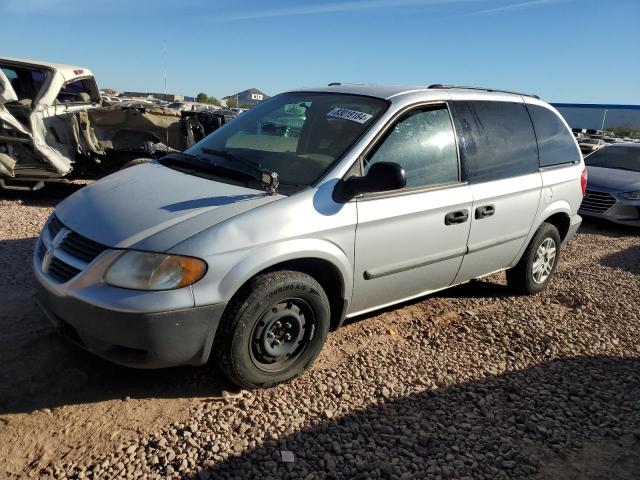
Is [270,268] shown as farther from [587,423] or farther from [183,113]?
[183,113]

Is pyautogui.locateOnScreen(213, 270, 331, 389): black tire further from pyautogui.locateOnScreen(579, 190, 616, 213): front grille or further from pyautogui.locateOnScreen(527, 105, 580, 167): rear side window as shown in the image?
pyautogui.locateOnScreen(579, 190, 616, 213): front grille

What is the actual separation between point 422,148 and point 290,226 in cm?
135

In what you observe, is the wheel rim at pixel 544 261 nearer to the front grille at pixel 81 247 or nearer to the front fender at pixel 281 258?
the front fender at pixel 281 258

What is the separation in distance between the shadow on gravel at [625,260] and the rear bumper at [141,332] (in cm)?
589

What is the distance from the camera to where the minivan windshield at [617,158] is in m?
10.2

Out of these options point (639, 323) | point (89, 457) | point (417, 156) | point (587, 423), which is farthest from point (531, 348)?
point (89, 457)

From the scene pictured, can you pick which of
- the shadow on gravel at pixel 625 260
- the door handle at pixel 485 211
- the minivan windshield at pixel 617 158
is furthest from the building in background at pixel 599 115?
the door handle at pixel 485 211

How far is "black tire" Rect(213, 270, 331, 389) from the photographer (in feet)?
9.55

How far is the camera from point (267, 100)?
4547mm

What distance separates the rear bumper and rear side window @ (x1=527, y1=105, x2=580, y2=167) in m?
3.59

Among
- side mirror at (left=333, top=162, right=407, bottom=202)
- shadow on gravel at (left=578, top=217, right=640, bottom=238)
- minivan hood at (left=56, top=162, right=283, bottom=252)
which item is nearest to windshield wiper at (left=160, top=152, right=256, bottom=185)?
minivan hood at (left=56, top=162, right=283, bottom=252)

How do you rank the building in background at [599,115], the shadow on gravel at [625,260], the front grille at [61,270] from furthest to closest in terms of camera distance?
the building in background at [599,115]
the shadow on gravel at [625,260]
the front grille at [61,270]

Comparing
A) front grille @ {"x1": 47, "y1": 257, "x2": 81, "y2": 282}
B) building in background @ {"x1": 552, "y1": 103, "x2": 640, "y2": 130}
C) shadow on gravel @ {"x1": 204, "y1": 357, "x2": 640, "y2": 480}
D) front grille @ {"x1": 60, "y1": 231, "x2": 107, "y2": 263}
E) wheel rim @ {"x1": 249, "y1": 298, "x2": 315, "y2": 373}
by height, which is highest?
front grille @ {"x1": 60, "y1": 231, "x2": 107, "y2": 263}

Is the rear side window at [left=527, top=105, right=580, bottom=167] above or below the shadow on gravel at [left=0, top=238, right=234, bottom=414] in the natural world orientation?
above
